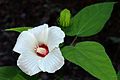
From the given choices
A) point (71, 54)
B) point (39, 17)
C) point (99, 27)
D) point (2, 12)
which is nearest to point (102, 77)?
point (71, 54)

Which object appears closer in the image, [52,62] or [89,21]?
[52,62]

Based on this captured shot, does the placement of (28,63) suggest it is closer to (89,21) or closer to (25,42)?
(25,42)

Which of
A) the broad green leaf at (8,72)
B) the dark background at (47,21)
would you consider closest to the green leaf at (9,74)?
the broad green leaf at (8,72)

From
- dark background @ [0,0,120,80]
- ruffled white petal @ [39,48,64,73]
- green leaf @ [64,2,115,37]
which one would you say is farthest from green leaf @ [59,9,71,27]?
dark background @ [0,0,120,80]

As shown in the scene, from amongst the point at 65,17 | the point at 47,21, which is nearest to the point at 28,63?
the point at 65,17

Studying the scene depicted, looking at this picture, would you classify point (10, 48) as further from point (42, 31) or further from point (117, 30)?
point (42, 31)

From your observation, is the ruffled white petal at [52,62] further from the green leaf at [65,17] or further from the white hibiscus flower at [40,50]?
the green leaf at [65,17]
